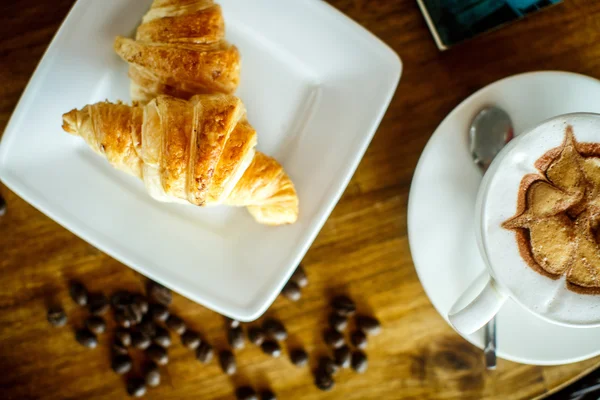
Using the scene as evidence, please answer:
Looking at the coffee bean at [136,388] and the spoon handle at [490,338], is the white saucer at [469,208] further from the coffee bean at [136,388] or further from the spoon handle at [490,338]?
the coffee bean at [136,388]

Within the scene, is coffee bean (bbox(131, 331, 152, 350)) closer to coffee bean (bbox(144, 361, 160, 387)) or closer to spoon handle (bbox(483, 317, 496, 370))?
coffee bean (bbox(144, 361, 160, 387))

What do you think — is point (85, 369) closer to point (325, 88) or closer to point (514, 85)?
point (325, 88)

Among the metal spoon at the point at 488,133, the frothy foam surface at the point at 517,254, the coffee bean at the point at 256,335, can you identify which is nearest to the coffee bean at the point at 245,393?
the coffee bean at the point at 256,335

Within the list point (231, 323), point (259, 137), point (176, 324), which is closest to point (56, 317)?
point (176, 324)

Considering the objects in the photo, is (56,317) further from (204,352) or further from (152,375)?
(204,352)

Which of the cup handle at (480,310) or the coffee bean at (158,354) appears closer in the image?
the cup handle at (480,310)

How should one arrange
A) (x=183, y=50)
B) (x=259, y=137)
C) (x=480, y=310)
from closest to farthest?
1. (x=480, y=310)
2. (x=183, y=50)
3. (x=259, y=137)
